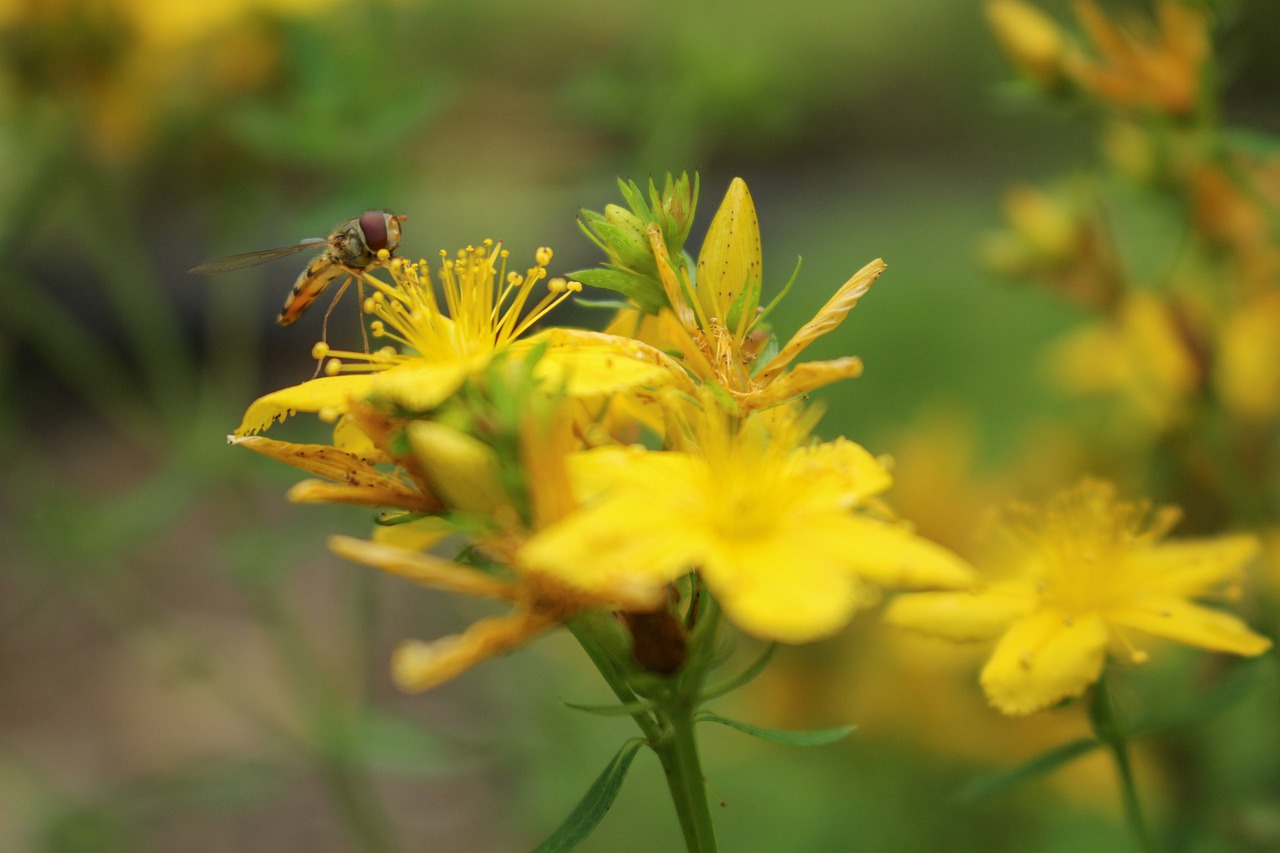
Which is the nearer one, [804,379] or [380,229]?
[804,379]

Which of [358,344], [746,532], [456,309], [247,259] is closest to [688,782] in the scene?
[746,532]

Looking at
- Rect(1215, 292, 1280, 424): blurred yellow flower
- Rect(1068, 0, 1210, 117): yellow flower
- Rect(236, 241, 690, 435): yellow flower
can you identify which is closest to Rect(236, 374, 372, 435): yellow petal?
Rect(236, 241, 690, 435): yellow flower

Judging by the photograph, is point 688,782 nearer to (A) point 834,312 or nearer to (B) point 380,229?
(A) point 834,312

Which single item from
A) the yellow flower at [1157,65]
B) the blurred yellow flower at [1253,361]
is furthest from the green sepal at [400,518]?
the blurred yellow flower at [1253,361]

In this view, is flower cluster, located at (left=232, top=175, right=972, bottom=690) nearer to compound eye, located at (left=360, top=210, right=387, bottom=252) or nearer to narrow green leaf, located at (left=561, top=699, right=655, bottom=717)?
narrow green leaf, located at (left=561, top=699, right=655, bottom=717)

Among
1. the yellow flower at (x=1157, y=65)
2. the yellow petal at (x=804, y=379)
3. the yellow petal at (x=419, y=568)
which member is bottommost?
the yellow petal at (x=419, y=568)

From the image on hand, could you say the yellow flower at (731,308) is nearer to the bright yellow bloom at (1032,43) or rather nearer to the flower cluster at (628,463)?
the flower cluster at (628,463)
